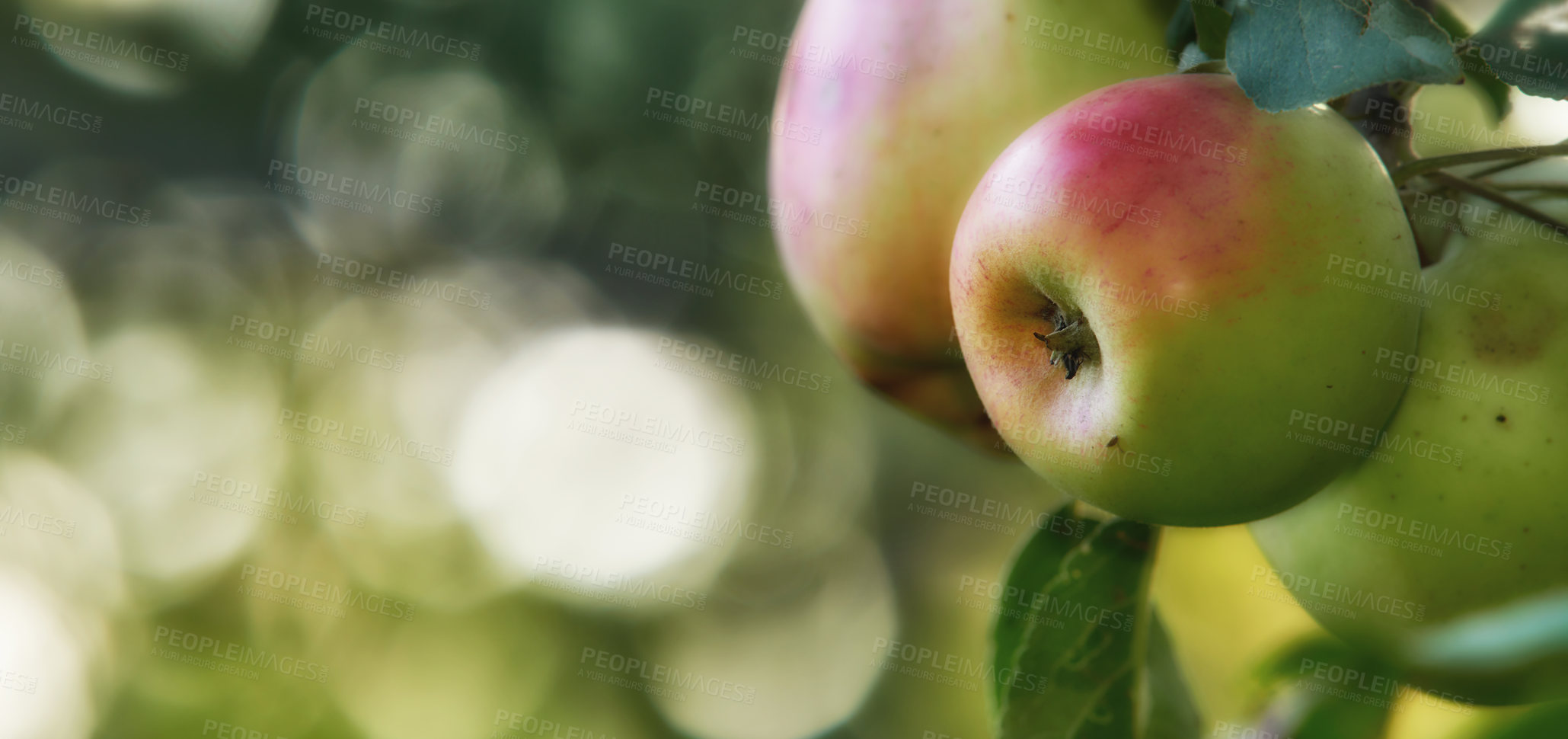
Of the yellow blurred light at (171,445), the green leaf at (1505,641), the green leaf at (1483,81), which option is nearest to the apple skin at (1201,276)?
the green leaf at (1505,641)

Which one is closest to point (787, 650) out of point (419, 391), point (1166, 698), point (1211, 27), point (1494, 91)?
point (419, 391)

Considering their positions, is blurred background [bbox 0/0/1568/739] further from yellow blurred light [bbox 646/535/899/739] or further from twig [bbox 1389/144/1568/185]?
twig [bbox 1389/144/1568/185]

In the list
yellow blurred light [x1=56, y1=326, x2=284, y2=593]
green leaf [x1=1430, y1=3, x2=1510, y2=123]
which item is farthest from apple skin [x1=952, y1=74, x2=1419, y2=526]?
yellow blurred light [x1=56, y1=326, x2=284, y2=593]

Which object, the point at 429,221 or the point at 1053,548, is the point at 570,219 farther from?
the point at 1053,548

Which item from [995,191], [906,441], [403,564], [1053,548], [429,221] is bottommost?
[403,564]

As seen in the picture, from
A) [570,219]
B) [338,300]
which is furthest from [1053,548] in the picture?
[338,300]

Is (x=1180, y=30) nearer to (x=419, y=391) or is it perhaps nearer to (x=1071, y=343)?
(x=1071, y=343)

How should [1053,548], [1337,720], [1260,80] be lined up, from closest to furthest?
[1260,80] < [1337,720] < [1053,548]
